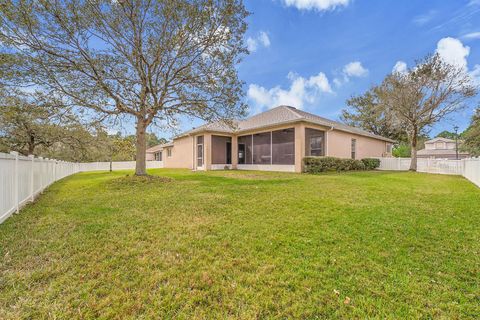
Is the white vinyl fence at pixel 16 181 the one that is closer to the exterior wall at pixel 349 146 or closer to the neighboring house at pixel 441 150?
the exterior wall at pixel 349 146

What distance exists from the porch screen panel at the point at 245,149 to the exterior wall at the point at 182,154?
4.54 m

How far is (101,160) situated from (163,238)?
33.2 metres

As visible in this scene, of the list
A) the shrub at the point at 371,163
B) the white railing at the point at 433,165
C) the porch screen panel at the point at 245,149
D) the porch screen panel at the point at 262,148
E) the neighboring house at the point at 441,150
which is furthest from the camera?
the neighboring house at the point at 441,150

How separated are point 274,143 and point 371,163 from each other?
889 centimetres

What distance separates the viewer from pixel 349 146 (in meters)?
17.5

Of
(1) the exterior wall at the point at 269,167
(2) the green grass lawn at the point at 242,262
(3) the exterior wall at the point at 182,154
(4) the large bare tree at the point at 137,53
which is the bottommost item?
(2) the green grass lawn at the point at 242,262

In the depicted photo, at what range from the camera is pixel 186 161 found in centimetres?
2095

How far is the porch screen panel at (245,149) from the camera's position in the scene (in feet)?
55.8

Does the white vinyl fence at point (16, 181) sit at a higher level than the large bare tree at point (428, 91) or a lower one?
lower

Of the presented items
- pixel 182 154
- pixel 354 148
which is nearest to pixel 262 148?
pixel 354 148

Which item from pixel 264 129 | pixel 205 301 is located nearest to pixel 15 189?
pixel 205 301

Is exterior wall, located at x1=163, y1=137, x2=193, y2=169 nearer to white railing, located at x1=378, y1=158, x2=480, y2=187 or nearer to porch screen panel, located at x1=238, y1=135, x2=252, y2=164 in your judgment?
porch screen panel, located at x1=238, y1=135, x2=252, y2=164

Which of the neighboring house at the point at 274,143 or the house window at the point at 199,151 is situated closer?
the neighboring house at the point at 274,143

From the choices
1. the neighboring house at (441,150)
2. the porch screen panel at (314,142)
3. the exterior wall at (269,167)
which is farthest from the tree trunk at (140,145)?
the neighboring house at (441,150)
